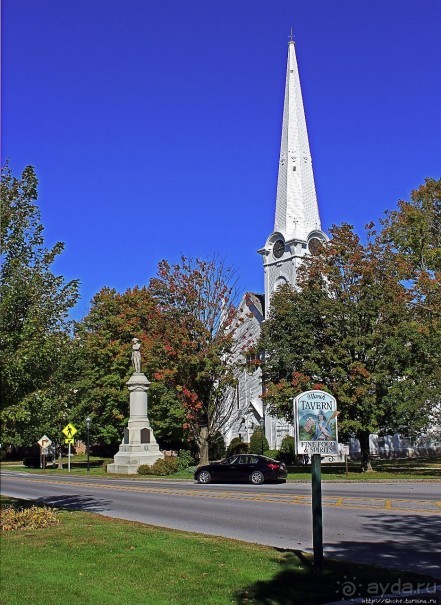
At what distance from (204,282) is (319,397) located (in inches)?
1192

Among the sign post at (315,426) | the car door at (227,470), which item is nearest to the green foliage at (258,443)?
the car door at (227,470)

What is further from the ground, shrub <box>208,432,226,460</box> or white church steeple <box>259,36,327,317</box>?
white church steeple <box>259,36,327,317</box>

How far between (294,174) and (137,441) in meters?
28.7

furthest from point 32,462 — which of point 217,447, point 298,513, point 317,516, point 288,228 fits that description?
point 317,516

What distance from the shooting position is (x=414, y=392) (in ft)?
95.0

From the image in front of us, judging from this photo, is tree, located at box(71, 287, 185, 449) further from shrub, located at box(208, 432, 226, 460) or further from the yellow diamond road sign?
the yellow diamond road sign

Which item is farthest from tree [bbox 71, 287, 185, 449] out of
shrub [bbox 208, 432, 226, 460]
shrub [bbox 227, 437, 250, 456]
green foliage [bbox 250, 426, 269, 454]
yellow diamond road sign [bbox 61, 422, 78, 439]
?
yellow diamond road sign [bbox 61, 422, 78, 439]

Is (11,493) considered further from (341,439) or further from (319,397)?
(319,397)

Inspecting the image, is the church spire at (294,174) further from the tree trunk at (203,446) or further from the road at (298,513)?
the road at (298,513)

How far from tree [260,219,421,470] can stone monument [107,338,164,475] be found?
939 cm

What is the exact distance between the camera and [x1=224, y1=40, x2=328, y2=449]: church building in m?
56.2

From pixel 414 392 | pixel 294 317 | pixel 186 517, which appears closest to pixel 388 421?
pixel 414 392

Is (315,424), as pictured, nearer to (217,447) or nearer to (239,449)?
(239,449)

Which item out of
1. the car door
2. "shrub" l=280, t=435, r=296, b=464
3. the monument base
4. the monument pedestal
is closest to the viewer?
the car door
